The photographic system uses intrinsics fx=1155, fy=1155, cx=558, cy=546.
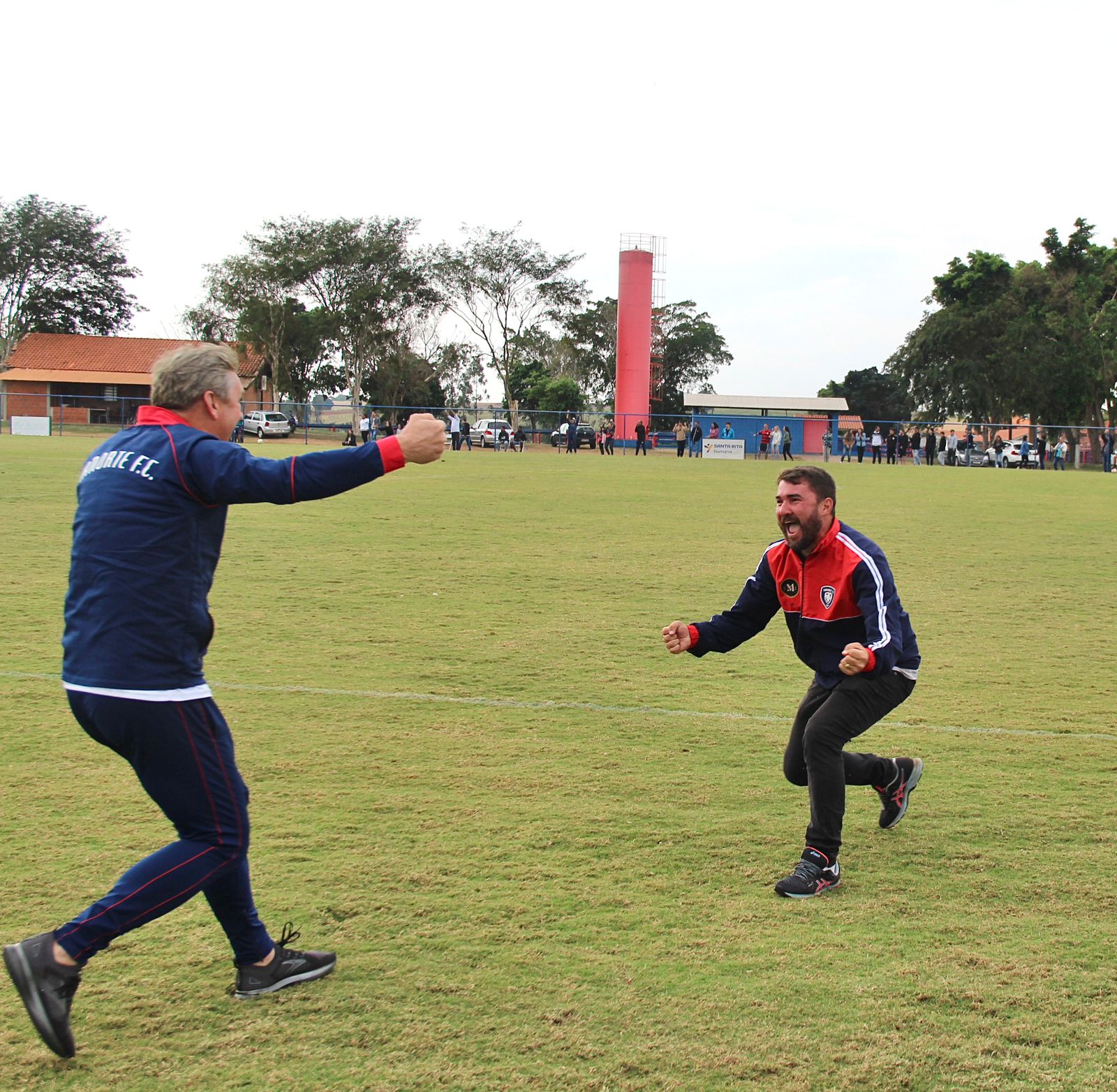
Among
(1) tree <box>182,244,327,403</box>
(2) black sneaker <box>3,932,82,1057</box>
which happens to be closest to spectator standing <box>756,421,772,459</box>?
(1) tree <box>182,244,327,403</box>

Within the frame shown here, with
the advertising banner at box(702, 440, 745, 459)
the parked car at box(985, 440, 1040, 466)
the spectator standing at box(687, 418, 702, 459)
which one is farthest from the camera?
the advertising banner at box(702, 440, 745, 459)

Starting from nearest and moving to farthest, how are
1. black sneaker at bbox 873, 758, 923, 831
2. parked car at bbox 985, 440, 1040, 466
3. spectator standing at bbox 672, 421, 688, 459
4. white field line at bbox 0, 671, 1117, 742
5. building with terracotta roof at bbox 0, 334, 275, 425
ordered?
1. black sneaker at bbox 873, 758, 923, 831
2. white field line at bbox 0, 671, 1117, 742
3. parked car at bbox 985, 440, 1040, 466
4. spectator standing at bbox 672, 421, 688, 459
5. building with terracotta roof at bbox 0, 334, 275, 425

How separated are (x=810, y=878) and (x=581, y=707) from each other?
2.74 meters

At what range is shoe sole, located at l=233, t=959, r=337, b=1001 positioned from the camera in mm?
3395

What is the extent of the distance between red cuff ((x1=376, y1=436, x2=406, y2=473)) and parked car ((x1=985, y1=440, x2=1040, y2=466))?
49.3 meters

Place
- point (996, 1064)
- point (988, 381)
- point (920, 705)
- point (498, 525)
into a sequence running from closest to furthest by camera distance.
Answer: point (996, 1064), point (920, 705), point (498, 525), point (988, 381)

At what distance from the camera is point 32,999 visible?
3.01 metres

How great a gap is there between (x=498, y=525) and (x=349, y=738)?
10730 millimetres

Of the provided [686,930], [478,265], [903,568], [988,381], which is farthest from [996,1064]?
[478,265]

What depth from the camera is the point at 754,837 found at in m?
4.74

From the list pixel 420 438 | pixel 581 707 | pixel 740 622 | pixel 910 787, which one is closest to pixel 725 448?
pixel 581 707

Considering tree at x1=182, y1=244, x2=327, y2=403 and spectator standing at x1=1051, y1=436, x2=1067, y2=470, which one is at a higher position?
tree at x1=182, y1=244, x2=327, y2=403

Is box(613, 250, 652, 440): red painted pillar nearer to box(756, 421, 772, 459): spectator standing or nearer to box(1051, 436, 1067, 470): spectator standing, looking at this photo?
box(756, 421, 772, 459): spectator standing

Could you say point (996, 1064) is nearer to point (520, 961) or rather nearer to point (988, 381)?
point (520, 961)
